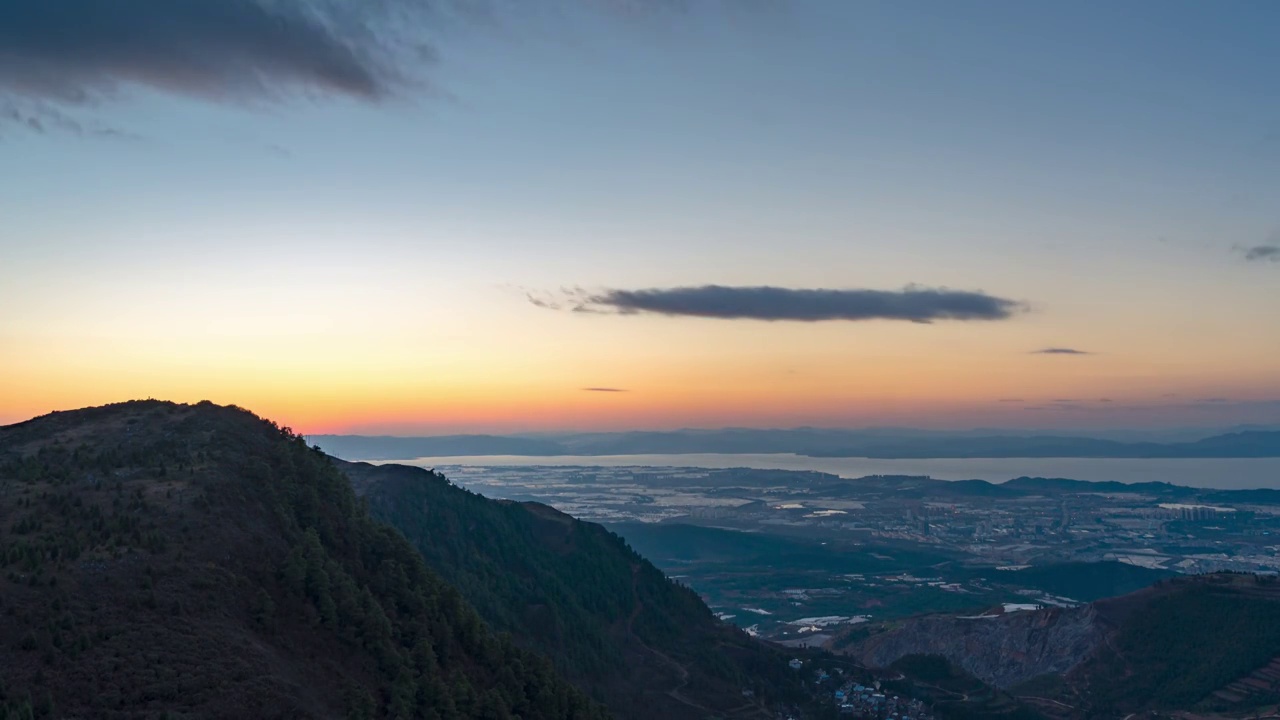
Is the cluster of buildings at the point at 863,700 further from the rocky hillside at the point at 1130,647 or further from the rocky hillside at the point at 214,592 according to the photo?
the rocky hillside at the point at 214,592

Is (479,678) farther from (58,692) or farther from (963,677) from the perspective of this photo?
(963,677)

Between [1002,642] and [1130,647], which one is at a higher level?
[1130,647]

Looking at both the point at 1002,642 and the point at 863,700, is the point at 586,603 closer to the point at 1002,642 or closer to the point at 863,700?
the point at 863,700

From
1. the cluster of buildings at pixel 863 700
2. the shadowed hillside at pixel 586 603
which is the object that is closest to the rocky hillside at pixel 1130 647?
the cluster of buildings at pixel 863 700

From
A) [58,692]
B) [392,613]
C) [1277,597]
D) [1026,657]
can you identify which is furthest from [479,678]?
[1277,597]

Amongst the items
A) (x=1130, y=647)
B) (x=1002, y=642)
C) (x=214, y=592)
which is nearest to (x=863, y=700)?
(x=1130, y=647)

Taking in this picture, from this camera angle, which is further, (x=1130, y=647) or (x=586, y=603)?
(x=1130, y=647)

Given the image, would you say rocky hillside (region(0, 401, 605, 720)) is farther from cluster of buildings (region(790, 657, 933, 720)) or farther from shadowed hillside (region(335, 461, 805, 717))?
cluster of buildings (region(790, 657, 933, 720))
